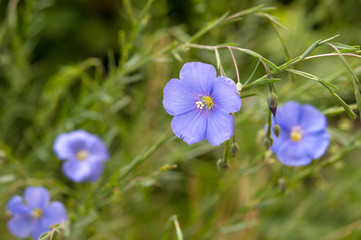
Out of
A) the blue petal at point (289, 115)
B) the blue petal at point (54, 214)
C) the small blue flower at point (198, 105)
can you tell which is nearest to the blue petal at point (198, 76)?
the small blue flower at point (198, 105)

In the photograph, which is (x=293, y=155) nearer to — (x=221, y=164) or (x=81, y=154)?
(x=221, y=164)

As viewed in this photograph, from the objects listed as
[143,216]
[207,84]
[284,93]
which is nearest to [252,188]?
[143,216]

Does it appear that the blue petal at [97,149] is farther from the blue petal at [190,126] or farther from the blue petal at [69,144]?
the blue petal at [190,126]

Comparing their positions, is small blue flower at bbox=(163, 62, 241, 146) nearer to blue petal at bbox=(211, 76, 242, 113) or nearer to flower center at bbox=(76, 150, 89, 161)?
blue petal at bbox=(211, 76, 242, 113)

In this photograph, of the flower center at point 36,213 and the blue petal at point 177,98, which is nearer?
the blue petal at point 177,98

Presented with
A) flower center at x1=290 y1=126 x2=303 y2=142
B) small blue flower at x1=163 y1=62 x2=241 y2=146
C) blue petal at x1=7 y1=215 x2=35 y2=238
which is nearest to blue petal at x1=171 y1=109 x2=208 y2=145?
small blue flower at x1=163 y1=62 x2=241 y2=146

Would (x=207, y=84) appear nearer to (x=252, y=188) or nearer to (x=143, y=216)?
(x=143, y=216)
